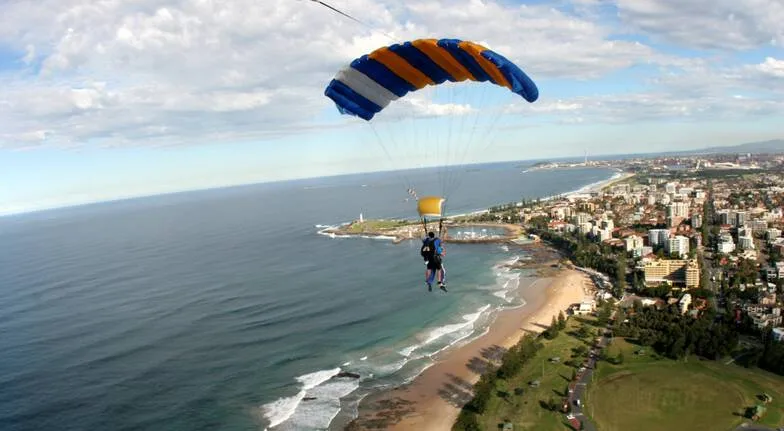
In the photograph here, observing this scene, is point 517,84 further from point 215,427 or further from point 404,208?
point 404,208

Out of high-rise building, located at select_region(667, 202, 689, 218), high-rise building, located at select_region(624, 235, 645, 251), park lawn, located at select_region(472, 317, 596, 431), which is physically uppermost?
high-rise building, located at select_region(667, 202, 689, 218)

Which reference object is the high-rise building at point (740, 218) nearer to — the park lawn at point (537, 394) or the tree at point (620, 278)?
the tree at point (620, 278)

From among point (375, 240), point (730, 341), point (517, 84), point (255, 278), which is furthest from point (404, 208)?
point (517, 84)

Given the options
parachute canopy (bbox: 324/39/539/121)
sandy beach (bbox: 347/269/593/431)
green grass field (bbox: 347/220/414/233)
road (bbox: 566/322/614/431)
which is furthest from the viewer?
green grass field (bbox: 347/220/414/233)

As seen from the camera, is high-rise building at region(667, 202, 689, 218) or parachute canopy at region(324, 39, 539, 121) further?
high-rise building at region(667, 202, 689, 218)

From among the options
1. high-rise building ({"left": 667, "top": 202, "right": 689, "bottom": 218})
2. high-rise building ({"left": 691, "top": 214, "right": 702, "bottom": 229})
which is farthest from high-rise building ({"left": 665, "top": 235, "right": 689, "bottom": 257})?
high-rise building ({"left": 667, "top": 202, "right": 689, "bottom": 218})

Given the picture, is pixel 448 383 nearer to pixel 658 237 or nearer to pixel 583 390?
pixel 583 390

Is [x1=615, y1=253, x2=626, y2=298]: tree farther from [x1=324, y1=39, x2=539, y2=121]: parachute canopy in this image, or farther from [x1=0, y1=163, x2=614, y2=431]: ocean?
[x1=324, y1=39, x2=539, y2=121]: parachute canopy
